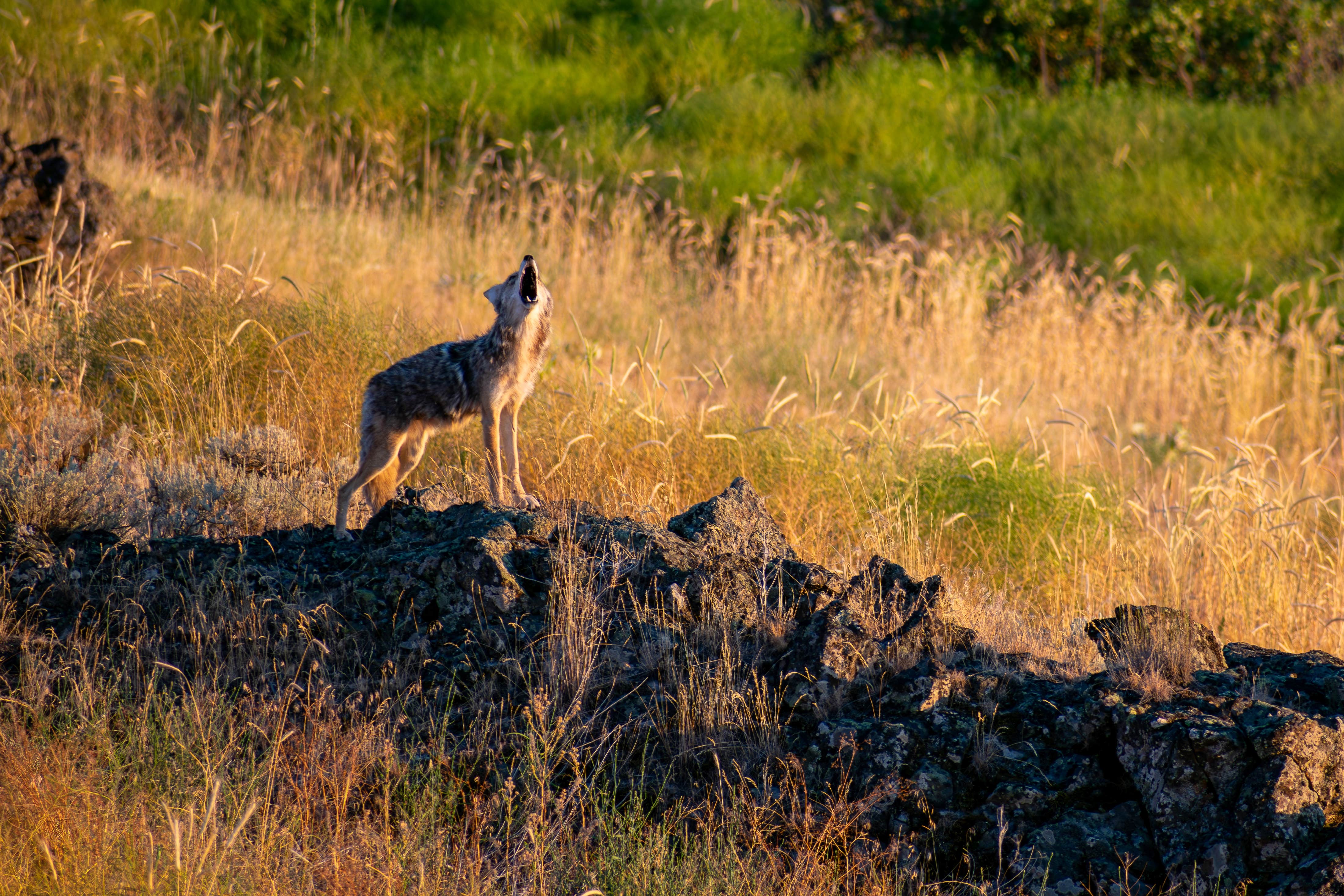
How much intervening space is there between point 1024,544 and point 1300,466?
5.36 m

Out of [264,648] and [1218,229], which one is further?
[1218,229]

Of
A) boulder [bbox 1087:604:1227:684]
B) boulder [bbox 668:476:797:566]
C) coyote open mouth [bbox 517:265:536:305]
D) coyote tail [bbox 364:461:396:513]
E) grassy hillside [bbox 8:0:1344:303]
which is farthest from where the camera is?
grassy hillside [bbox 8:0:1344:303]

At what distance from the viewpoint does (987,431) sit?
903cm

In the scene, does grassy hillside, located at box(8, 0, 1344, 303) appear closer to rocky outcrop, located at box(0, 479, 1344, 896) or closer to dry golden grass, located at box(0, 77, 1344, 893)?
dry golden grass, located at box(0, 77, 1344, 893)

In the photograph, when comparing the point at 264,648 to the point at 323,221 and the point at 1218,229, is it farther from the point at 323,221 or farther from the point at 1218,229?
the point at 1218,229

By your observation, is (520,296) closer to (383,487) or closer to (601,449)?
(383,487)

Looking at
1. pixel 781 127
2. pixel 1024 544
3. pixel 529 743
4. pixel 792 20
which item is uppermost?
pixel 792 20

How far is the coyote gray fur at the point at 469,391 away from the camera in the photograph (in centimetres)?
493

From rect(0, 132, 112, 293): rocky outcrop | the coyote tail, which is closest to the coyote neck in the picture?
the coyote tail

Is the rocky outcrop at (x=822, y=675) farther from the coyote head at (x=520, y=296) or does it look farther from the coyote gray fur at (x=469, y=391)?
the coyote head at (x=520, y=296)

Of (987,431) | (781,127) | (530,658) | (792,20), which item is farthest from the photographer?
(792,20)

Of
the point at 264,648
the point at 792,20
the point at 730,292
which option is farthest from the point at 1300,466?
the point at 792,20

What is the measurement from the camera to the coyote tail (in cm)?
537

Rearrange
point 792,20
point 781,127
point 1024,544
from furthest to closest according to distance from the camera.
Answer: point 792,20
point 781,127
point 1024,544
